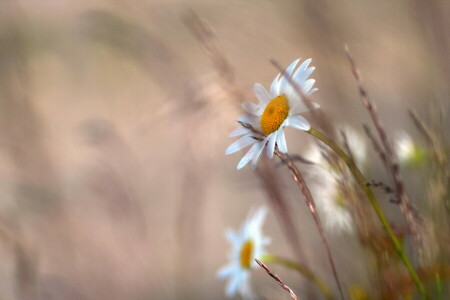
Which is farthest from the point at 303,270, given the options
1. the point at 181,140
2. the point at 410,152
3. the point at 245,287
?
the point at 181,140

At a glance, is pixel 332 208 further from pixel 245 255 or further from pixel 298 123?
pixel 298 123

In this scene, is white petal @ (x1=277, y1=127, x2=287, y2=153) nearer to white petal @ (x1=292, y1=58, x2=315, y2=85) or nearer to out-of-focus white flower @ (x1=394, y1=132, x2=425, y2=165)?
white petal @ (x1=292, y1=58, x2=315, y2=85)

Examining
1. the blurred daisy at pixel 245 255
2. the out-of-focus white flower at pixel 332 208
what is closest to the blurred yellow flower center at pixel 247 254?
the blurred daisy at pixel 245 255

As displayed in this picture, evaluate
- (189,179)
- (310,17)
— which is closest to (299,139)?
(189,179)


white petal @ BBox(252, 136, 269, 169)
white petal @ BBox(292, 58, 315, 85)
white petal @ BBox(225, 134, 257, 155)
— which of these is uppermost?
white petal @ BBox(292, 58, 315, 85)

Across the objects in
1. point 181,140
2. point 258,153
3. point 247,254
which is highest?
point 181,140

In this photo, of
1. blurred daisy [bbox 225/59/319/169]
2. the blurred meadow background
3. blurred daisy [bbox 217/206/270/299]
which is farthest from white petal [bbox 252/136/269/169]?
blurred daisy [bbox 217/206/270/299]

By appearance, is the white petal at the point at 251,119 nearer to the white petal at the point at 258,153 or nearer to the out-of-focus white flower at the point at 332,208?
the white petal at the point at 258,153
